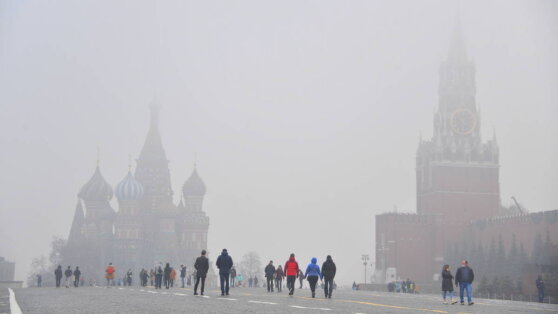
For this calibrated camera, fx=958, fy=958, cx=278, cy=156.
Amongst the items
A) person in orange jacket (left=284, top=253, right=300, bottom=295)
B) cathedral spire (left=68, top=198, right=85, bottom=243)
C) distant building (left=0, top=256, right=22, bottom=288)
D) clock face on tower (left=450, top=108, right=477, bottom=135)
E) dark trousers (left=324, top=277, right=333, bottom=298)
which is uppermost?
clock face on tower (left=450, top=108, right=477, bottom=135)

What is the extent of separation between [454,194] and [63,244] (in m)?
59.5

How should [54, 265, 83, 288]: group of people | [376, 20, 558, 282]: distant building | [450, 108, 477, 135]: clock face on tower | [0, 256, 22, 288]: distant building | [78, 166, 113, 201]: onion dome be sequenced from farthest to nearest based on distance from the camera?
[78, 166, 113, 201]: onion dome
[0, 256, 22, 288]: distant building
[450, 108, 477, 135]: clock face on tower
[376, 20, 558, 282]: distant building
[54, 265, 83, 288]: group of people

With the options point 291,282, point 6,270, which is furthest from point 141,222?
point 291,282

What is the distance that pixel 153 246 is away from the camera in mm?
151500

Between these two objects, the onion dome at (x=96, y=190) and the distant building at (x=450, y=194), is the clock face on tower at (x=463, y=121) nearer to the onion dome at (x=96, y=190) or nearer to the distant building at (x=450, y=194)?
the distant building at (x=450, y=194)

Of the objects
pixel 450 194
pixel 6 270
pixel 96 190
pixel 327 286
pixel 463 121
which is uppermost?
pixel 463 121

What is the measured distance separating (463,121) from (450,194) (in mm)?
11818

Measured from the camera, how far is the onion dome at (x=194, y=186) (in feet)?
505

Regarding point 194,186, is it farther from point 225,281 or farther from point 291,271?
point 225,281

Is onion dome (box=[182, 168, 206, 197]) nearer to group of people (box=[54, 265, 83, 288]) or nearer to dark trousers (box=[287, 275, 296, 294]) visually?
group of people (box=[54, 265, 83, 288])

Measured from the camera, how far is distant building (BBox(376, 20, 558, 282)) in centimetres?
11850

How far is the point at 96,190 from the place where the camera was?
151 metres

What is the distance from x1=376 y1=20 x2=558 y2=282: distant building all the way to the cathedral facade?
40.1 m

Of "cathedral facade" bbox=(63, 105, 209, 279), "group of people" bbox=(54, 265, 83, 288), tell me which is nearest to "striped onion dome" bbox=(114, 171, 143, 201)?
"cathedral facade" bbox=(63, 105, 209, 279)
